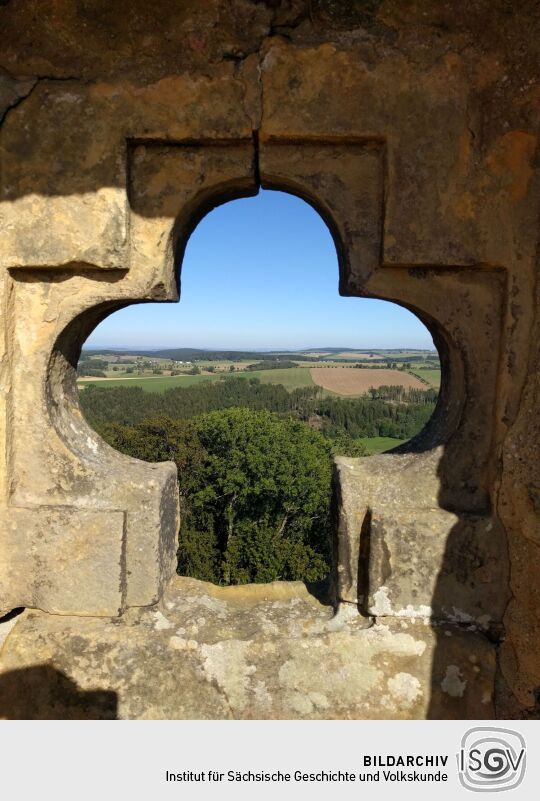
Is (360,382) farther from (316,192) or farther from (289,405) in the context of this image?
→ (316,192)

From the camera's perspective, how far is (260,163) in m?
2.16

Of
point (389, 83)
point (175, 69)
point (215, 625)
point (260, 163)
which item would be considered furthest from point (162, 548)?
point (389, 83)

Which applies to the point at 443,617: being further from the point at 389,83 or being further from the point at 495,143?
the point at 389,83

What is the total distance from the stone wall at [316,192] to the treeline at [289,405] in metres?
31.9

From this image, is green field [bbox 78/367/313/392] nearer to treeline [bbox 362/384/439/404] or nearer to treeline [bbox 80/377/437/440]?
treeline [bbox 80/377/437/440]

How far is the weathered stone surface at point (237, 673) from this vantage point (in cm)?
219

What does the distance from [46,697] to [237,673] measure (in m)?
0.87

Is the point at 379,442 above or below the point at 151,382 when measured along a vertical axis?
below

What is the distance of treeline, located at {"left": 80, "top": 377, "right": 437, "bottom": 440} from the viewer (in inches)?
1475

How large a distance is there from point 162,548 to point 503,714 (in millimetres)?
1680

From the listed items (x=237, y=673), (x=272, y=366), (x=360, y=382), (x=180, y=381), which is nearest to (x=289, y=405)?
(x=360, y=382)

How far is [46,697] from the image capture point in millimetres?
2227

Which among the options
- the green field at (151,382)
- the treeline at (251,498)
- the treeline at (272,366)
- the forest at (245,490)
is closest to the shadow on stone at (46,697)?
the forest at (245,490)

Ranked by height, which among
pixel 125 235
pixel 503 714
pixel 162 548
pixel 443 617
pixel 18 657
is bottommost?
pixel 503 714
